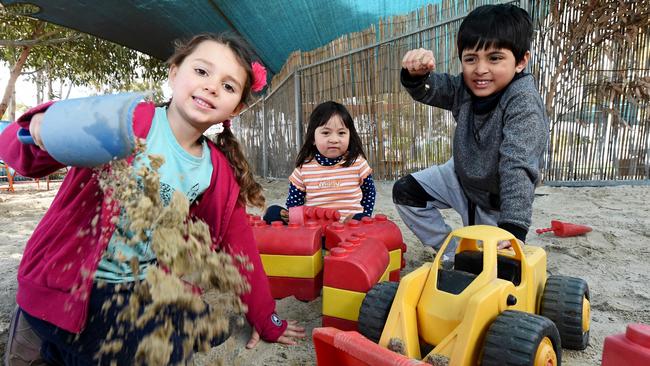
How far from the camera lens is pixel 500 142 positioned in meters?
1.50

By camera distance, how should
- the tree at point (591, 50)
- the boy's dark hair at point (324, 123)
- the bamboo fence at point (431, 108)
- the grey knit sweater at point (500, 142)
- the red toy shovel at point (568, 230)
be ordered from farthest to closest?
the bamboo fence at point (431, 108)
the tree at point (591, 50)
the boy's dark hair at point (324, 123)
the red toy shovel at point (568, 230)
the grey knit sweater at point (500, 142)

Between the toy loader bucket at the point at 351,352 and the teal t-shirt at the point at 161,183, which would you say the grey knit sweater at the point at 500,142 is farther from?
the teal t-shirt at the point at 161,183

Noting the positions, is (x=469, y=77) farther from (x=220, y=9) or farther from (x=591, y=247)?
(x=220, y=9)

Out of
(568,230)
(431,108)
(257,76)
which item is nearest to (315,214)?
(257,76)

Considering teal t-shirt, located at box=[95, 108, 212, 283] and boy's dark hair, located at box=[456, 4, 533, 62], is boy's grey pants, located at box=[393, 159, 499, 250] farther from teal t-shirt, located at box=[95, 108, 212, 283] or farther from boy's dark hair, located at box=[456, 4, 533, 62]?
teal t-shirt, located at box=[95, 108, 212, 283]

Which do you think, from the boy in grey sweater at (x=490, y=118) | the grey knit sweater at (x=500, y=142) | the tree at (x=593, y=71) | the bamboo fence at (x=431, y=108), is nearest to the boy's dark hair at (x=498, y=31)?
the boy in grey sweater at (x=490, y=118)

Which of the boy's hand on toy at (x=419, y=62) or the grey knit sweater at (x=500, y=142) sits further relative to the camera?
the boy's hand on toy at (x=419, y=62)

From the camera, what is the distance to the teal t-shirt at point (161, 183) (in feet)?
3.27

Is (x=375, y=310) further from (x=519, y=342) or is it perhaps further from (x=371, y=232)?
(x=371, y=232)

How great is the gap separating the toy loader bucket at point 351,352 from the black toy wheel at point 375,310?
141 mm

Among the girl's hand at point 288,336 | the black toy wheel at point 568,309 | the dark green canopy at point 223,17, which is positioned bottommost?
the girl's hand at point 288,336

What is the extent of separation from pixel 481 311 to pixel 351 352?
0.26 metres

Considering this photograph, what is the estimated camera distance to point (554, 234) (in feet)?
7.17

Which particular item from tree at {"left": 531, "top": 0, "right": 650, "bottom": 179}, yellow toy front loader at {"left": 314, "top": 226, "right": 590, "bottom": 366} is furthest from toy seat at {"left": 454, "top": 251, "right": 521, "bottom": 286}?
tree at {"left": 531, "top": 0, "right": 650, "bottom": 179}
